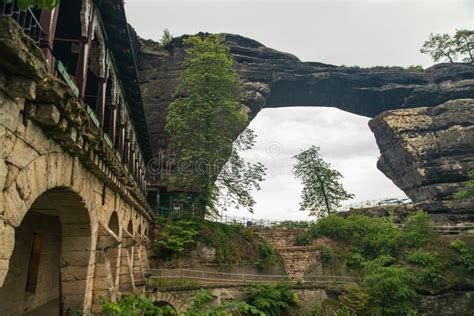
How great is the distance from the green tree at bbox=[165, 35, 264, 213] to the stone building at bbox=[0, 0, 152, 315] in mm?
8873

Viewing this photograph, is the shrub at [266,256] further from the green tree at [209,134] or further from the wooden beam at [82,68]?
the wooden beam at [82,68]

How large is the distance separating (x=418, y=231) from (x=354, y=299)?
9.98 meters

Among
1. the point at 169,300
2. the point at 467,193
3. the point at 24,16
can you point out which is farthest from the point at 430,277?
the point at 24,16

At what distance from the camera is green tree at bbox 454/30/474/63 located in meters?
46.2

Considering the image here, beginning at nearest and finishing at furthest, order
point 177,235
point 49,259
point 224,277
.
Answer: point 49,259 < point 224,277 < point 177,235

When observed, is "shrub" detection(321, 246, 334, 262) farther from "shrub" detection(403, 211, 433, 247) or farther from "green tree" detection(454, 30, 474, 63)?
"green tree" detection(454, 30, 474, 63)

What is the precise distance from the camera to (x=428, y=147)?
39.1 meters

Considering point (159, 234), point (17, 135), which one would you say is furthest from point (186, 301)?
point (17, 135)

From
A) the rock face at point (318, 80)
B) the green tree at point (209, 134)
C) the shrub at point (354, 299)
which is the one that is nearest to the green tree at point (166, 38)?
the rock face at point (318, 80)

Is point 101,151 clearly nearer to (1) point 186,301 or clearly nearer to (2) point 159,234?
(1) point 186,301

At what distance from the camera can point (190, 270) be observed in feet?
61.1

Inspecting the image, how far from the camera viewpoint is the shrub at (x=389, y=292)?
60.5 ft

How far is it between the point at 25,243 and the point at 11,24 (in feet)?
29.6

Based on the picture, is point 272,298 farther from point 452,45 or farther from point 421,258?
point 452,45
